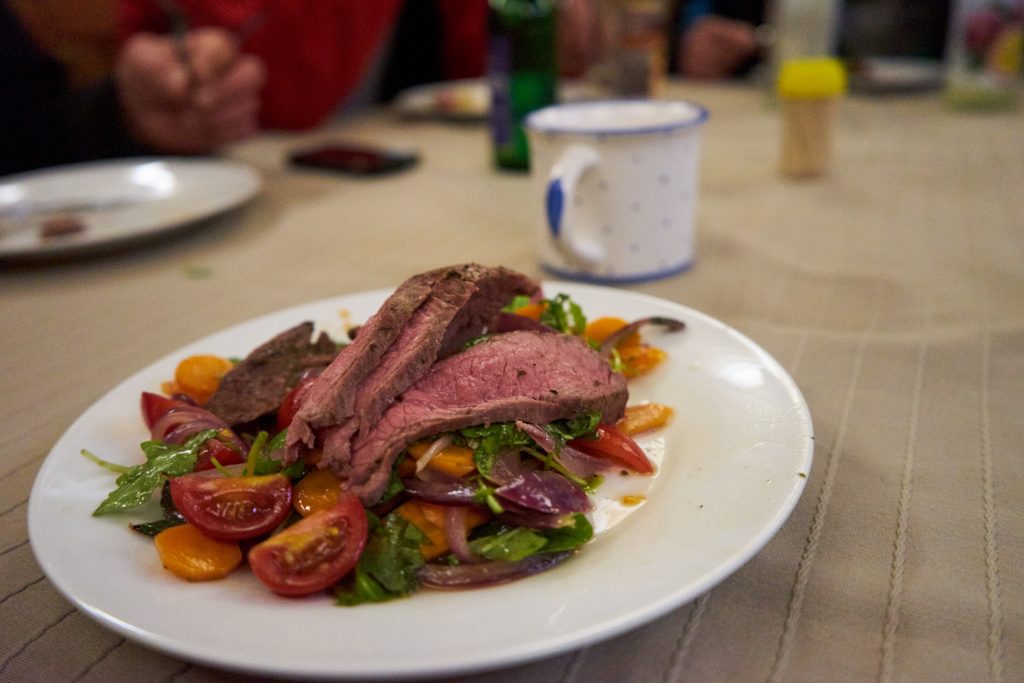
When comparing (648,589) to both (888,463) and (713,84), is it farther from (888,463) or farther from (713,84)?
(713,84)

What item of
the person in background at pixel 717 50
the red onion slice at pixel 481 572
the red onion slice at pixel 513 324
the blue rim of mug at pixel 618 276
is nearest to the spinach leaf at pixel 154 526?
the red onion slice at pixel 481 572

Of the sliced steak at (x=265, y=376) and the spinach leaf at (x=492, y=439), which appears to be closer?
the spinach leaf at (x=492, y=439)

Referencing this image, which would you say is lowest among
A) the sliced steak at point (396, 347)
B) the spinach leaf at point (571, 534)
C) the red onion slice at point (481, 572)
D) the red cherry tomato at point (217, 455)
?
the red onion slice at point (481, 572)

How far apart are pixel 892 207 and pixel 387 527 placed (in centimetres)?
211

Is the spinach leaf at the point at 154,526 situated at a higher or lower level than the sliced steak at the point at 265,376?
lower

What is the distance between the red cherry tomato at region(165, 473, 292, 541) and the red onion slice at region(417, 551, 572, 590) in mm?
222

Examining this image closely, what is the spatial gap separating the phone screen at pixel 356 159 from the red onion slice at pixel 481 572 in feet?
7.52

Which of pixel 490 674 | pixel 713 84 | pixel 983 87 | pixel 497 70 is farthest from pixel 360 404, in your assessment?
pixel 713 84

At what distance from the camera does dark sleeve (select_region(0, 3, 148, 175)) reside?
130 inches

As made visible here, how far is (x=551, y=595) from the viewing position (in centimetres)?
79

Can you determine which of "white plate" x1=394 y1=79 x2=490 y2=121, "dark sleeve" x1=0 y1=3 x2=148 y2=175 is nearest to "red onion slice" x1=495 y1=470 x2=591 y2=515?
"white plate" x1=394 y1=79 x2=490 y2=121

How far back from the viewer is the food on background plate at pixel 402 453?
0.89 m

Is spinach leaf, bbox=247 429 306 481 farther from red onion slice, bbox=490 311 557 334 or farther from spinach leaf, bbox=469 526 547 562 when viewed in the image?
red onion slice, bbox=490 311 557 334

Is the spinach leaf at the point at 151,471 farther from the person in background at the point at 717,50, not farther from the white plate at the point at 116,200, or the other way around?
the person in background at the point at 717,50
